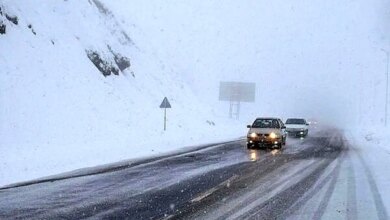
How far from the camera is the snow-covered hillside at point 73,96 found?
807 inches

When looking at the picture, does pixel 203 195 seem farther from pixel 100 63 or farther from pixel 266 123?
pixel 100 63

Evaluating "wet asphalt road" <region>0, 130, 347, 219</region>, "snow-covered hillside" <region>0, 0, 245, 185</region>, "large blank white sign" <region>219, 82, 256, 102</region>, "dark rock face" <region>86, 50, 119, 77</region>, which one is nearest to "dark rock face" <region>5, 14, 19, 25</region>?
"snow-covered hillside" <region>0, 0, 245, 185</region>

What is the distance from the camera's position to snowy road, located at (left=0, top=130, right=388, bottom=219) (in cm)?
884

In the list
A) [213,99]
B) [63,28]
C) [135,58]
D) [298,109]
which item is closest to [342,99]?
[298,109]

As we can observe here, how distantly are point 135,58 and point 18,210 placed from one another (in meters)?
48.5

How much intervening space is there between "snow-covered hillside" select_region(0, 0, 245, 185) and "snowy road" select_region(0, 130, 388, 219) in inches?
99.6

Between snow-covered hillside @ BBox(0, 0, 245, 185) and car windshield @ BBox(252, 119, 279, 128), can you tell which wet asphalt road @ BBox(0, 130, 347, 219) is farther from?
car windshield @ BBox(252, 119, 279, 128)

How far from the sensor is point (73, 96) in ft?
109

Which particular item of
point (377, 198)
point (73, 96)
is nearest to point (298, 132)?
point (73, 96)

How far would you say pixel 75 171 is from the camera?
49.4 feet

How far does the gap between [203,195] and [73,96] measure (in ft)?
78.3

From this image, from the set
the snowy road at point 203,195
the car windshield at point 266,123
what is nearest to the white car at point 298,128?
the car windshield at point 266,123

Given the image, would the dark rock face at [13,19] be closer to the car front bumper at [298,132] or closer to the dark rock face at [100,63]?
the dark rock face at [100,63]

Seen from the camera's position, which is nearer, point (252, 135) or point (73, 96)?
point (252, 135)
